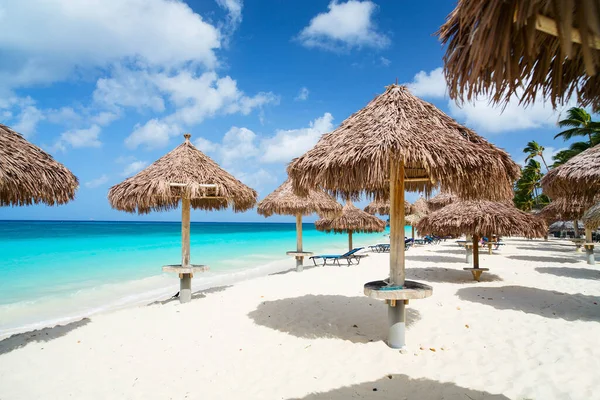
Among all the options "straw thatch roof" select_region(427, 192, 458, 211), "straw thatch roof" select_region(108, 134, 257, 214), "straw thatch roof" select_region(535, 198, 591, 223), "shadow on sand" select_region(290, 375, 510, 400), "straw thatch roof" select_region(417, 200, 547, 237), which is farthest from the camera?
"straw thatch roof" select_region(427, 192, 458, 211)

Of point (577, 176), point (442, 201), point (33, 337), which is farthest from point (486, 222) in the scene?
point (442, 201)

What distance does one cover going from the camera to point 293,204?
9969 mm

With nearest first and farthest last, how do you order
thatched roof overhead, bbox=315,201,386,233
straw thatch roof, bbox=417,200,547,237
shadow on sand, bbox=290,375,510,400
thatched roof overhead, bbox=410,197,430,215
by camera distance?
shadow on sand, bbox=290,375,510,400
straw thatch roof, bbox=417,200,547,237
thatched roof overhead, bbox=315,201,386,233
thatched roof overhead, bbox=410,197,430,215

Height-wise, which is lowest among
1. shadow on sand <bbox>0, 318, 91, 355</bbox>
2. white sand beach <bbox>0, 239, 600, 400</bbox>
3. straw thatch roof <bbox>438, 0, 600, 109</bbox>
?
shadow on sand <bbox>0, 318, 91, 355</bbox>

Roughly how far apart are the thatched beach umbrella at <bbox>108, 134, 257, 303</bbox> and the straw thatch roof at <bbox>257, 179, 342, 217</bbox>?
2.97m

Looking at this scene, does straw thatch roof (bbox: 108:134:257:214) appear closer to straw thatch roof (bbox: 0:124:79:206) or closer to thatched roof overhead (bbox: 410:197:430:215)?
straw thatch roof (bbox: 0:124:79:206)

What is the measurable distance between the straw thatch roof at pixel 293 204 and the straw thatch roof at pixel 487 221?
3.44 meters

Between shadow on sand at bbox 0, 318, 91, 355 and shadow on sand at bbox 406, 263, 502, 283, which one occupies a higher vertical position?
shadow on sand at bbox 406, 263, 502, 283

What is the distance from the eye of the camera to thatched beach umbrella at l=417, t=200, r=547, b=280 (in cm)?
707

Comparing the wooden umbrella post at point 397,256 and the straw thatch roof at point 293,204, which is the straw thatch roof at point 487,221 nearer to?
the straw thatch roof at point 293,204

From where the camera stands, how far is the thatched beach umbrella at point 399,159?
353cm

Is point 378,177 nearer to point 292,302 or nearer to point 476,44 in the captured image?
point 476,44

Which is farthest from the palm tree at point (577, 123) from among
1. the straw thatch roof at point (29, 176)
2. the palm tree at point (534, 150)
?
the straw thatch roof at point (29, 176)

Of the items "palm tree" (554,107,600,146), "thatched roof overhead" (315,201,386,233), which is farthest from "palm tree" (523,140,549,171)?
"thatched roof overhead" (315,201,386,233)
